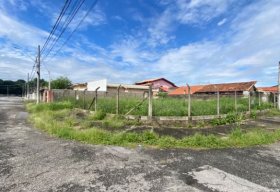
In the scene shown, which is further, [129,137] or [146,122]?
[146,122]

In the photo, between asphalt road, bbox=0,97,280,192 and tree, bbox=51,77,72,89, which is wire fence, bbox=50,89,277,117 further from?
tree, bbox=51,77,72,89

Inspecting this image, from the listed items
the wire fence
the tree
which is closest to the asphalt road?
the wire fence

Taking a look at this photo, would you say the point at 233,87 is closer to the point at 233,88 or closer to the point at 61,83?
the point at 233,88

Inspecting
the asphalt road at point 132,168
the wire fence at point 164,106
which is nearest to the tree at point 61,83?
the wire fence at point 164,106

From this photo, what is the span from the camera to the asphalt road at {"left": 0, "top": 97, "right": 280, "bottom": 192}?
387 centimetres

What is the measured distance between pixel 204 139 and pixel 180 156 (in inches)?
69.1

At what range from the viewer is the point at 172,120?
10.0m

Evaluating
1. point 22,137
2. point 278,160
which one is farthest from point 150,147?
point 22,137

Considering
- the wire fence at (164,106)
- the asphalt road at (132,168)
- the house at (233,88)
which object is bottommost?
the asphalt road at (132,168)

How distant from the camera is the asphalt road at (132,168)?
12.7 feet

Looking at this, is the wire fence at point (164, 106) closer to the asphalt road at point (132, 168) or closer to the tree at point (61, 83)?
the asphalt road at point (132, 168)

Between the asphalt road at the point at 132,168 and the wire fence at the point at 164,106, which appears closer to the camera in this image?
the asphalt road at the point at 132,168

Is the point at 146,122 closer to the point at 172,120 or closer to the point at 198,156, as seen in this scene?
the point at 172,120

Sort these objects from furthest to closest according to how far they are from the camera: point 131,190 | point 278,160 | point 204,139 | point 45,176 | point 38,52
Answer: point 38,52 → point 204,139 → point 278,160 → point 45,176 → point 131,190
